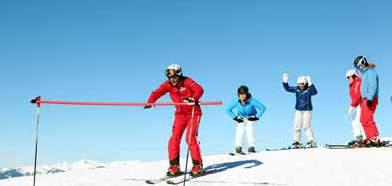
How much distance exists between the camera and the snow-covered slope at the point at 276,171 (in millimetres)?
9461

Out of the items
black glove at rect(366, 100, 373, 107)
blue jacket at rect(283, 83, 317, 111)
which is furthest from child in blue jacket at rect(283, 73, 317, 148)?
black glove at rect(366, 100, 373, 107)

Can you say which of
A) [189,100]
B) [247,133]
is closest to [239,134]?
[247,133]

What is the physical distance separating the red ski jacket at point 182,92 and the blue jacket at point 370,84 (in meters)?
4.97

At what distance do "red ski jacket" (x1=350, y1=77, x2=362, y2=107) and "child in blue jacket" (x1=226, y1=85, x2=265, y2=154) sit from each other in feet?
8.68

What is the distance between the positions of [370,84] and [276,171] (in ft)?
13.8

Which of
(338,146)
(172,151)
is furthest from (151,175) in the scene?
(338,146)

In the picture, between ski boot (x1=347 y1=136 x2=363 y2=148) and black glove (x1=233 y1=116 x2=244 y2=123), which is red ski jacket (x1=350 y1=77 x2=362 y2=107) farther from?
black glove (x1=233 y1=116 x2=244 y2=123)

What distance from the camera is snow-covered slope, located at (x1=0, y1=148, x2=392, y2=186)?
946 centimetres

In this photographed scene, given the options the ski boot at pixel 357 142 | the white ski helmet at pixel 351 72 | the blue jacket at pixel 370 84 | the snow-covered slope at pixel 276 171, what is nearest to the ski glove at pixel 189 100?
the snow-covered slope at pixel 276 171

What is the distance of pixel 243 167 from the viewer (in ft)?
36.8

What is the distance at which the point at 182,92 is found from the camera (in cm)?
1061

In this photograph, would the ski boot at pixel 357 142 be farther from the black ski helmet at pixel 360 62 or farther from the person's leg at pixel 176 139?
the person's leg at pixel 176 139

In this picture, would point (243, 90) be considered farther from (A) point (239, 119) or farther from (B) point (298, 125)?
(B) point (298, 125)

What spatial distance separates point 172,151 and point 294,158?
3235 mm
